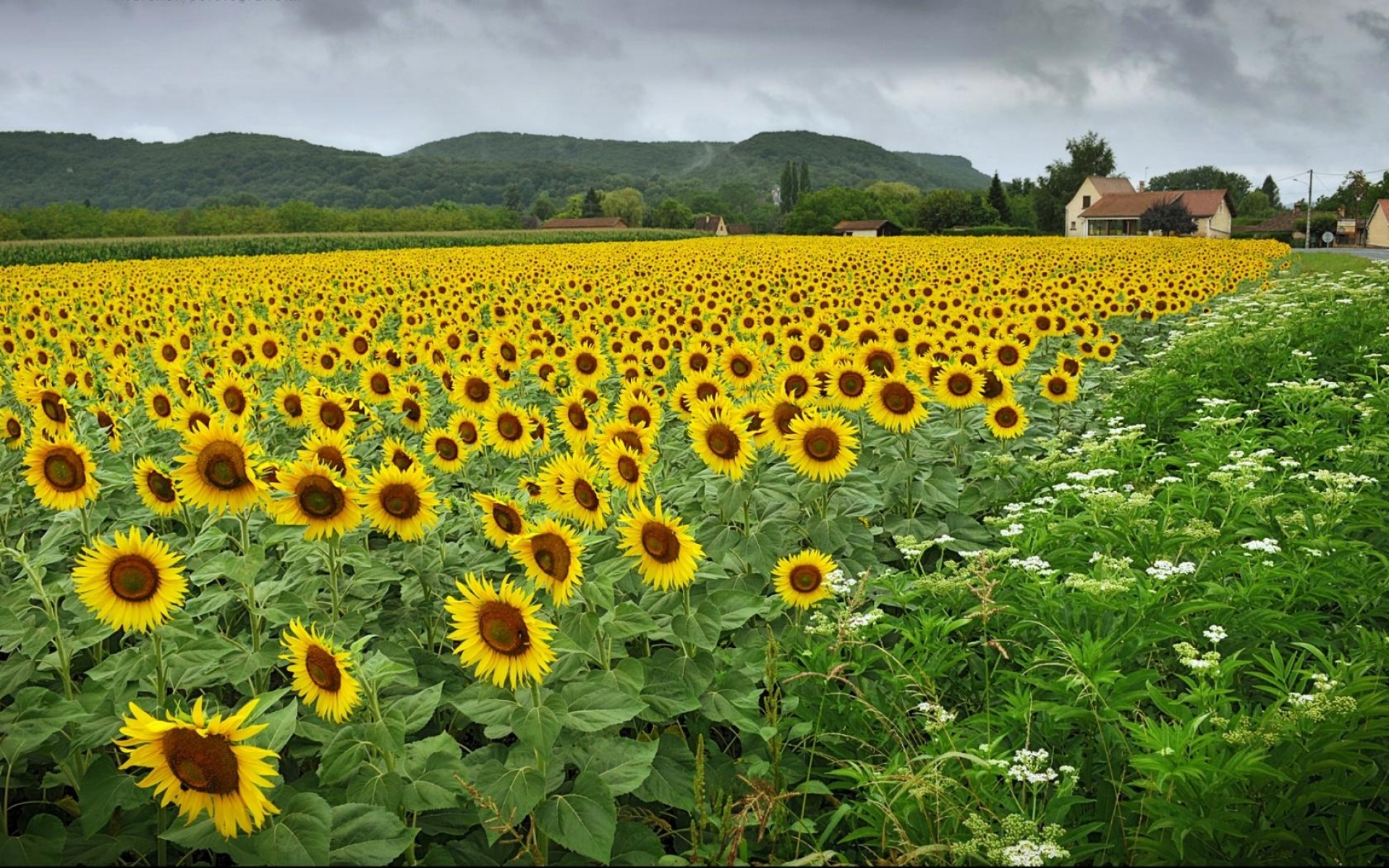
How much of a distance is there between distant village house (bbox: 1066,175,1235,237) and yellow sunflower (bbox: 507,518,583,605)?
97.2m

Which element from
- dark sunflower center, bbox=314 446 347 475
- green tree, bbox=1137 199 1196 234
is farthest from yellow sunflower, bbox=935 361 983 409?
green tree, bbox=1137 199 1196 234

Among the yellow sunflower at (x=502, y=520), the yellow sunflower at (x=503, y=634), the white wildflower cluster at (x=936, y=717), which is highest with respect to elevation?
the yellow sunflower at (x=502, y=520)

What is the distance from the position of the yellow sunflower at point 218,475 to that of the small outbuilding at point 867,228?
3316 inches

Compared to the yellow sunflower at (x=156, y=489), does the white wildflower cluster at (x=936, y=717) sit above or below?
below

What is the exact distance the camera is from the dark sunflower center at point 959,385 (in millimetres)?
6109

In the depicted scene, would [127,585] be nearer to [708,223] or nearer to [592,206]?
[708,223]

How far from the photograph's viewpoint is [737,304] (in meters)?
13.5

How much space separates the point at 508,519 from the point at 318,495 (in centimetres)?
75

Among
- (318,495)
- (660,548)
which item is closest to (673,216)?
(318,495)

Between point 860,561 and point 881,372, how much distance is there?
154 centimetres

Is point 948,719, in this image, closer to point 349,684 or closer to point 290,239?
point 349,684

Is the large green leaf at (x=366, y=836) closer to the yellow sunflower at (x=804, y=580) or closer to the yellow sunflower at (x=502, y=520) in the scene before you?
the yellow sunflower at (x=502, y=520)

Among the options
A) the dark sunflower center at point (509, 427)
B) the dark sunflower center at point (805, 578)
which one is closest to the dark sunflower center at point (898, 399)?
the dark sunflower center at point (805, 578)

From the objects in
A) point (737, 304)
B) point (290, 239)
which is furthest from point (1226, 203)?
point (737, 304)
